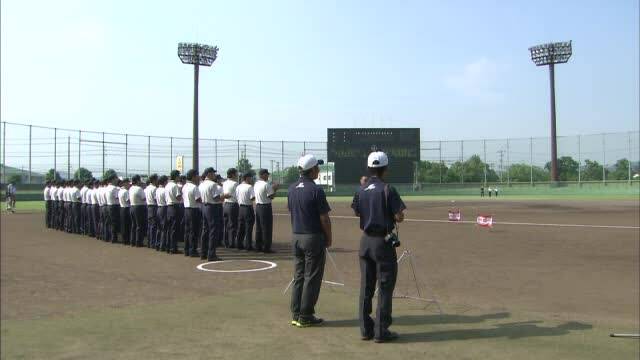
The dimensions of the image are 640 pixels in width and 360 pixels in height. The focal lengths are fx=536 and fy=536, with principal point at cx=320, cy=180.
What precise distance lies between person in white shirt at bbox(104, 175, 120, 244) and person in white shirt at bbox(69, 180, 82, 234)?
147 inches

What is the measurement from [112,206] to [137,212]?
159 cm

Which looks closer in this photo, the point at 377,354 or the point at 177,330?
the point at 377,354

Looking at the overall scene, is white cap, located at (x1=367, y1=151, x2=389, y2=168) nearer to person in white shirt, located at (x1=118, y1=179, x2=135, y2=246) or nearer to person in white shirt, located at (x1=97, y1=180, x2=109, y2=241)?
person in white shirt, located at (x1=118, y1=179, x2=135, y2=246)

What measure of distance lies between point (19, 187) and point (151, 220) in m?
40.0

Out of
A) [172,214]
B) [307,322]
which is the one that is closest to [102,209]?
[172,214]

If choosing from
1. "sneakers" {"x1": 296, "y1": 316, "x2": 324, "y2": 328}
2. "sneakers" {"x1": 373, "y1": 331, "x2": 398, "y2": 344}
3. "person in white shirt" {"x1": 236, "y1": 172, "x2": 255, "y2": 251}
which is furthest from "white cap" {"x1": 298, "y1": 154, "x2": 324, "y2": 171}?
"person in white shirt" {"x1": 236, "y1": 172, "x2": 255, "y2": 251}

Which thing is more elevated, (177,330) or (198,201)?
(198,201)

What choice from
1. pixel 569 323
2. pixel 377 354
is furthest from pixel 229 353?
pixel 569 323

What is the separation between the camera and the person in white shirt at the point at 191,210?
12.5 metres

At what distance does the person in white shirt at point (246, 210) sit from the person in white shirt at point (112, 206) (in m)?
4.51

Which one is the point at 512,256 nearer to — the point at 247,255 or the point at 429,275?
the point at 429,275

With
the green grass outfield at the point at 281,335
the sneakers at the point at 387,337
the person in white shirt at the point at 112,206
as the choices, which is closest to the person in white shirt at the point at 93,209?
the person in white shirt at the point at 112,206

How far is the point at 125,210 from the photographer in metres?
15.9

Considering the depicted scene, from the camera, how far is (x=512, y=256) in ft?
42.3
